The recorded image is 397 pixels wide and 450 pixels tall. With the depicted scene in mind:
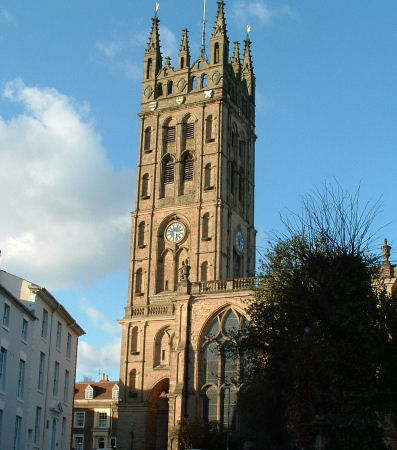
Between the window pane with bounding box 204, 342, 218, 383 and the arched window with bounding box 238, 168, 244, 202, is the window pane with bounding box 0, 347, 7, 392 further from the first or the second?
the arched window with bounding box 238, 168, 244, 202

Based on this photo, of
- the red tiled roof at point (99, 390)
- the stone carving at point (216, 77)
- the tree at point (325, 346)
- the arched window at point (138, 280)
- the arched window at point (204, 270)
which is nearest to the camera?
the tree at point (325, 346)

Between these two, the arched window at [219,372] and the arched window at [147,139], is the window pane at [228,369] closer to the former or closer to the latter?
the arched window at [219,372]

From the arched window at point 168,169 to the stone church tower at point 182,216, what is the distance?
9 cm

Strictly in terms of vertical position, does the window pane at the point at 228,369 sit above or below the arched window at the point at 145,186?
below

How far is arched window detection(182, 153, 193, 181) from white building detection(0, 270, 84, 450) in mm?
21120

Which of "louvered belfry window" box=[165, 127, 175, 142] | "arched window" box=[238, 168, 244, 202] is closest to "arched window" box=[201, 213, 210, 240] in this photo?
"arched window" box=[238, 168, 244, 202]

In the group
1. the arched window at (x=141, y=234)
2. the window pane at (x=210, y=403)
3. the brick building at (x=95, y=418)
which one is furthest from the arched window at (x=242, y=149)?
the brick building at (x=95, y=418)

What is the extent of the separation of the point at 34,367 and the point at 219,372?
46.0 feet

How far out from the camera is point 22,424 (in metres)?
34.9

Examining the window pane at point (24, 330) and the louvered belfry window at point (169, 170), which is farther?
the louvered belfry window at point (169, 170)

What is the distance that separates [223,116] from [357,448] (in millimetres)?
42311

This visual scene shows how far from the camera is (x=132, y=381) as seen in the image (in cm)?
5891

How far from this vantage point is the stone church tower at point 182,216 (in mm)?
57125

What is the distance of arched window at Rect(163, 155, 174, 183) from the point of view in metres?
64.9
